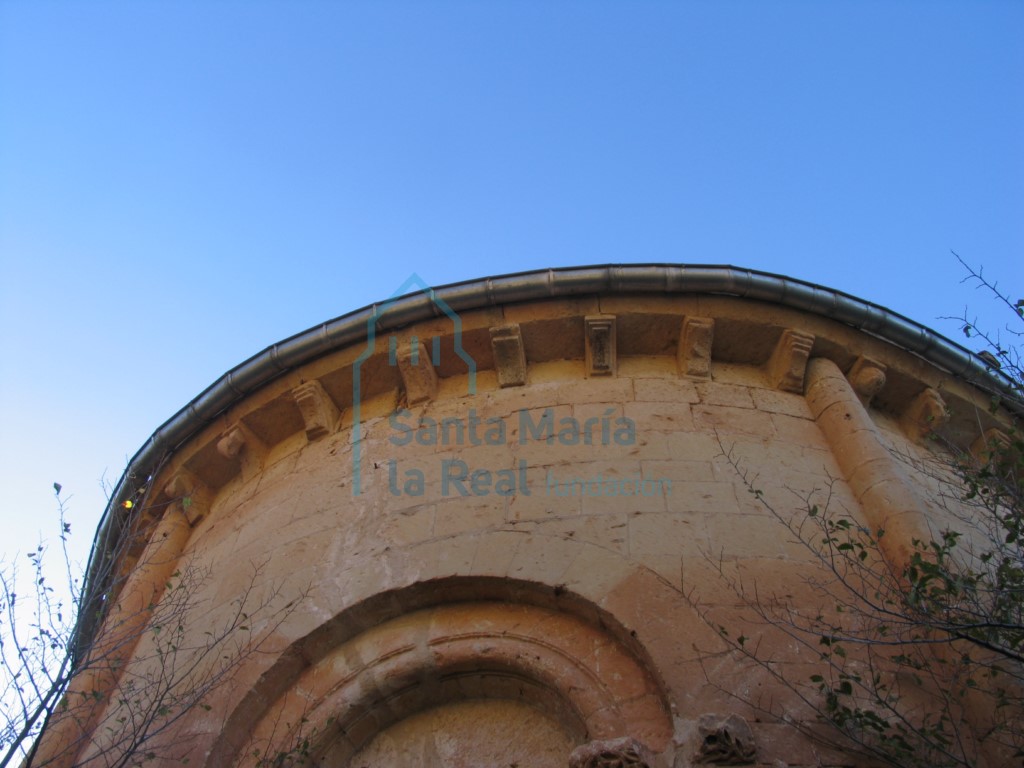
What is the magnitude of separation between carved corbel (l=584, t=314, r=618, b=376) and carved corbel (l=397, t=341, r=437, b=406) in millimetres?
1235

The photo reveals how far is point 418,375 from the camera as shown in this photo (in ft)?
24.3

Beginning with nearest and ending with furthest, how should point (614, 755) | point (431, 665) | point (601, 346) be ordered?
1. point (614, 755)
2. point (431, 665)
3. point (601, 346)

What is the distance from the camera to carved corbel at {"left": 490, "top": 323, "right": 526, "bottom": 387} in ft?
23.9

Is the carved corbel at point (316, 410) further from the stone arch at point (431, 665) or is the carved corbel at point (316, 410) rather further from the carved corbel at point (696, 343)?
the carved corbel at point (696, 343)

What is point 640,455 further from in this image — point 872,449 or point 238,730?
point 238,730

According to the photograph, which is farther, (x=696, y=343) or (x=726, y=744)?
(x=696, y=343)

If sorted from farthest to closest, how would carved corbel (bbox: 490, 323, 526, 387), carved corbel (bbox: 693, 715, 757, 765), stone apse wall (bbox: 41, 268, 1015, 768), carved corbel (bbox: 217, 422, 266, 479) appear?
carved corbel (bbox: 217, 422, 266, 479) < carved corbel (bbox: 490, 323, 526, 387) < stone apse wall (bbox: 41, 268, 1015, 768) < carved corbel (bbox: 693, 715, 757, 765)

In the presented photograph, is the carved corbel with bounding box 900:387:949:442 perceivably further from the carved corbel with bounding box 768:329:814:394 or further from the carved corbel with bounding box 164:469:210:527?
the carved corbel with bounding box 164:469:210:527

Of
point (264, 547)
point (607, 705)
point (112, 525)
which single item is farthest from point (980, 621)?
point (112, 525)

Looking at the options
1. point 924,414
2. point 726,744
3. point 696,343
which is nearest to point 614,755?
point 726,744

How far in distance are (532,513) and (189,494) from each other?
3602mm

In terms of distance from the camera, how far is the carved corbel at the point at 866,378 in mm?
7305

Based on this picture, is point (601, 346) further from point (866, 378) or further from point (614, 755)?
point (614, 755)

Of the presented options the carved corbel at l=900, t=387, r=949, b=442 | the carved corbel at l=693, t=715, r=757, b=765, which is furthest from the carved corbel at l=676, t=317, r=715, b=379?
the carved corbel at l=693, t=715, r=757, b=765
